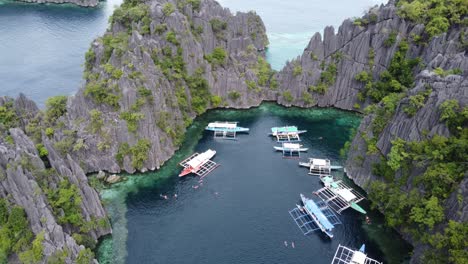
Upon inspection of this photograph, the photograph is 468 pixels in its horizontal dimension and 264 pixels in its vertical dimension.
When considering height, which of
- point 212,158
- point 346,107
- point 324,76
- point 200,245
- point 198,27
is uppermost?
point 198,27

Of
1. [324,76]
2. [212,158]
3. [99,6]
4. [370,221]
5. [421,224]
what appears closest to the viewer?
[421,224]

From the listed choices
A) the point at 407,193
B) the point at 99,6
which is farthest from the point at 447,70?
the point at 99,6

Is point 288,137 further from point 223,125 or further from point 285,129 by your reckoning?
point 223,125

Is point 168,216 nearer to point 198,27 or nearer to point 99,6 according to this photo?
point 198,27

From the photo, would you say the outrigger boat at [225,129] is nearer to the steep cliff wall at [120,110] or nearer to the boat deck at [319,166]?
the steep cliff wall at [120,110]

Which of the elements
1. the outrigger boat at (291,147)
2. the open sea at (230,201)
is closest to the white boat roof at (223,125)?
the open sea at (230,201)
